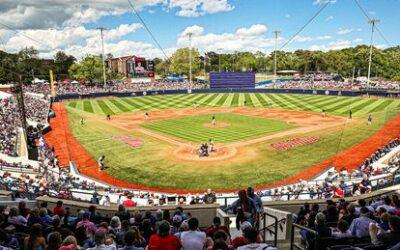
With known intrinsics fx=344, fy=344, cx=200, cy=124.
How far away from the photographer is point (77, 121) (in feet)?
157

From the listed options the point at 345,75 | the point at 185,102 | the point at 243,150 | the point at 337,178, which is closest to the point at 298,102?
the point at 185,102

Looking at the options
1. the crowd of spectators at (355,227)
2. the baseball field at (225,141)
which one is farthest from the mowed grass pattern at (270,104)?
the crowd of spectators at (355,227)

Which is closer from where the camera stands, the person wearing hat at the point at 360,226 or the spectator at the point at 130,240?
the spectator at the point at 130,240

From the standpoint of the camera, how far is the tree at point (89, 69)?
386 ft

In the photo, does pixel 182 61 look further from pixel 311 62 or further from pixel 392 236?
pixel 392 236

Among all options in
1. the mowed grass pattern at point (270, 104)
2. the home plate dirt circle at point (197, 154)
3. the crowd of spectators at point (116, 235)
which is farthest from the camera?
the mowed grass pattern at point (270, 104)

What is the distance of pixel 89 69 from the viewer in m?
118

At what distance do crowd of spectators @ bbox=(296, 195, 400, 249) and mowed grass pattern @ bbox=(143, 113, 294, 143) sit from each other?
2591 centimetres

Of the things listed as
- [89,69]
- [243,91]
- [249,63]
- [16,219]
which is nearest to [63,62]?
[89,69]

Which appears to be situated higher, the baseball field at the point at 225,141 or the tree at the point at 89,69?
the tree at the point at 89,69

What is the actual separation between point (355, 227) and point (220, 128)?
33435mm

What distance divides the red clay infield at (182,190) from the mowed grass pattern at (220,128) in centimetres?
960

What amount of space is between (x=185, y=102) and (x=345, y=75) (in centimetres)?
9470

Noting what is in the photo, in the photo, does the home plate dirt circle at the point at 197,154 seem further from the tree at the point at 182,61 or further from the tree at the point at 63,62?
the tree at the point at 63,62
